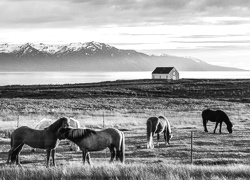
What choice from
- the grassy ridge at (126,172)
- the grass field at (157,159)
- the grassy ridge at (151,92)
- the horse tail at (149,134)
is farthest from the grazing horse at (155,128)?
the grassy ridge at (151,92)

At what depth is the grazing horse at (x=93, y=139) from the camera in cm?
1591

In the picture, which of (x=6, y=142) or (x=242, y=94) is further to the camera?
(x=242, y=94)

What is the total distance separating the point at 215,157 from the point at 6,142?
11.7m

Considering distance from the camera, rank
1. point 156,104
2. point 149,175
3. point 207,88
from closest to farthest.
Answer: point 149,175 → point 156,104 → point 207,88

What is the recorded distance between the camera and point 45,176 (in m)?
12.6

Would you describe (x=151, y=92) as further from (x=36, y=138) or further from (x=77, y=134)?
(x=77, y=134)

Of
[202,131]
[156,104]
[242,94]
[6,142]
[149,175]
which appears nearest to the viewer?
[149,175]

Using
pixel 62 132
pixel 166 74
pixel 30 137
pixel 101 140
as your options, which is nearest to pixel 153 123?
pixel 101 140

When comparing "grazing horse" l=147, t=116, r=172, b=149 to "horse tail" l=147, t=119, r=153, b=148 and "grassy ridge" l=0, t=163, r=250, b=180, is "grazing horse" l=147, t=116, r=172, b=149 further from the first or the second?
"grassy ridge" l=0, t=163, r=250, b=180

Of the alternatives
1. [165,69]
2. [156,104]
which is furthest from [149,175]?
[165,69]

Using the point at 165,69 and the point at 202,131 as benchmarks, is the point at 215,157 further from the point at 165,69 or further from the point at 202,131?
the point at 165,69

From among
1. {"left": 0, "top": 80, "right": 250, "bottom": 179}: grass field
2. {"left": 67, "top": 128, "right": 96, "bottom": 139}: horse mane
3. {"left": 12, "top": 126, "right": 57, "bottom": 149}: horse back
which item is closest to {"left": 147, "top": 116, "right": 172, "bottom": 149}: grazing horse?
{"left": 0, "top": 80, "right": 250, "bottom": 179}: grass field

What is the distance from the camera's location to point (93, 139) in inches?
632

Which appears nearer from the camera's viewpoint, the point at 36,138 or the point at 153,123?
the point at 36,138
